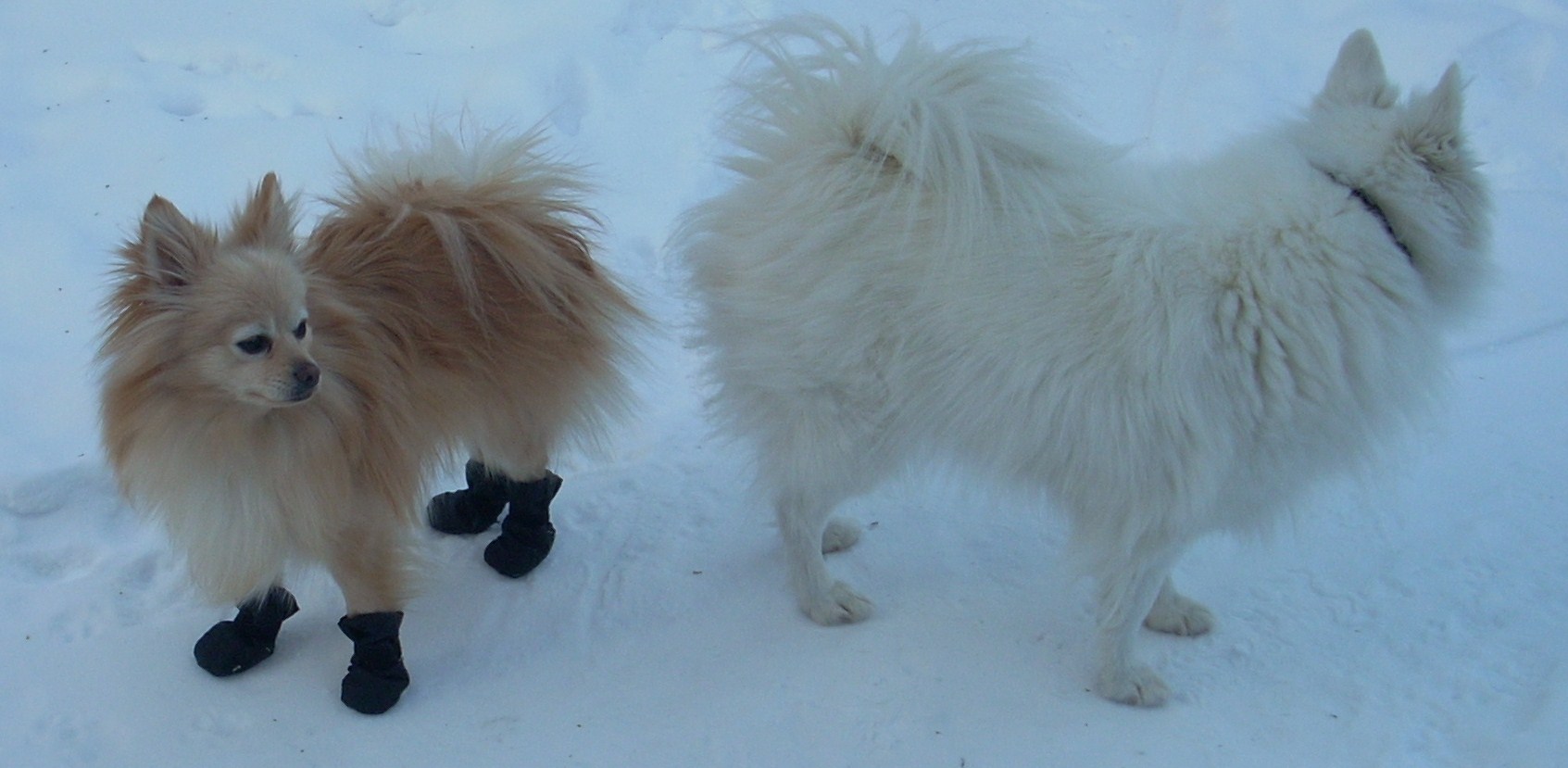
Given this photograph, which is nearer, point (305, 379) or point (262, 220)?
point (305, 379)

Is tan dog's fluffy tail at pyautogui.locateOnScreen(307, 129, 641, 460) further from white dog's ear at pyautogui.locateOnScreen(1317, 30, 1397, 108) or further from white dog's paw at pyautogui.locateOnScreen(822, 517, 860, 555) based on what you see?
white dog's ear at pyautogui.locateOnScreen(1317, 30, 1397, 108)

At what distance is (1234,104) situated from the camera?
5637 mm

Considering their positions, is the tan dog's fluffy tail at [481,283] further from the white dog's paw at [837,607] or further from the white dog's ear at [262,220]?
the white dog's paw at [837,607]

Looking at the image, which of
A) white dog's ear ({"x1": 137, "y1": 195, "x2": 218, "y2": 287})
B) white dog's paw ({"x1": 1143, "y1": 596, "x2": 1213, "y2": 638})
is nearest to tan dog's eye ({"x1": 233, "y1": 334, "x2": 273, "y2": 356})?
white dog's ear ({"x1": 137, "y1": 195, "x2": 218, "y2": 287})

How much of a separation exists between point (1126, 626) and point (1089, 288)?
860mm

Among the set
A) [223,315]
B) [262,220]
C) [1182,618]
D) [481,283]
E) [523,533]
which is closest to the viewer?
[223,315]

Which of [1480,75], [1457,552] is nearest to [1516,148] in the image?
[1480,75]

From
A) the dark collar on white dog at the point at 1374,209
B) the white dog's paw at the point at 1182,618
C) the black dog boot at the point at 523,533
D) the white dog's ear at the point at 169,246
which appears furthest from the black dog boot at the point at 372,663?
the dark collar on white dog at the point at 1374,209

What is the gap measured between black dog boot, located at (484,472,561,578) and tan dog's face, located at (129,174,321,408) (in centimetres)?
89

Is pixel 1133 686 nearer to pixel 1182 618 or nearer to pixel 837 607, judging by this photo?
pixel 1182 618

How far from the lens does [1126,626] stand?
8.75 ft

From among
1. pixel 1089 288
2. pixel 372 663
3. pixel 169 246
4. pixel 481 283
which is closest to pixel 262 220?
pixel 169 246

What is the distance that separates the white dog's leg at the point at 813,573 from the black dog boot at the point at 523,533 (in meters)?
0.68

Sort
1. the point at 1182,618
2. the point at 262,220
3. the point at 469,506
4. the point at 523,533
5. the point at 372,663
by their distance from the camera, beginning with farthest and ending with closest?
the point at 469,506 < the point at 523,533 < the point at 1182,618 < the point at 372,663 < the point at 262,220
